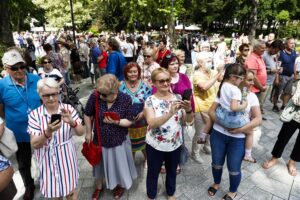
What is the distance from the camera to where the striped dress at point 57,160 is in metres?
2.47

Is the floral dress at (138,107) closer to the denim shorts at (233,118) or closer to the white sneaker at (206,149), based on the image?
the denim shorts at (233,118)

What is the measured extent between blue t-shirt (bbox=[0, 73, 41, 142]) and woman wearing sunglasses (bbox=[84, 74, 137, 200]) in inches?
27.5

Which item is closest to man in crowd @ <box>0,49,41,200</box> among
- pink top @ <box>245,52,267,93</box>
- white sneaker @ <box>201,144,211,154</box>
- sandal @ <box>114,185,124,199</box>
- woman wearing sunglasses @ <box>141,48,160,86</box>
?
sandal @ <box>114,185,124,199</box>

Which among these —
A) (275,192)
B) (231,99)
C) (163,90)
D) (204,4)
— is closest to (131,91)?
(163,90)

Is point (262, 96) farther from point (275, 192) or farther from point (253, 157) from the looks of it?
point (275, 192)

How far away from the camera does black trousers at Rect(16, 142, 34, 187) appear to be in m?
3.16

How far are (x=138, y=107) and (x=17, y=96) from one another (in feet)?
5.13

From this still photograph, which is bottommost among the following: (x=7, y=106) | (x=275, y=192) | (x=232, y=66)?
(x=275, y=192)

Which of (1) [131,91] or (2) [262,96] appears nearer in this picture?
(1) [131,91]

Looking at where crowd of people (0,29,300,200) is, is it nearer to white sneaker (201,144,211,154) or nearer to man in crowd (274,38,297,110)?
white sneaker (201,144,211,154)

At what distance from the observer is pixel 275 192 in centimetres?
351

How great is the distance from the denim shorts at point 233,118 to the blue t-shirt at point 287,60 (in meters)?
4.23

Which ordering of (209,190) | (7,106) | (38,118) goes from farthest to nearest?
(209,190) → (7,106) → (38,118)

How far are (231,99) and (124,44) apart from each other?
28.2 ft
